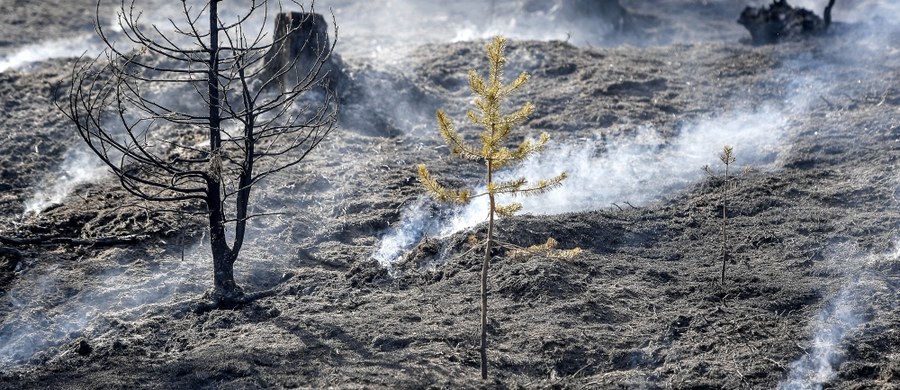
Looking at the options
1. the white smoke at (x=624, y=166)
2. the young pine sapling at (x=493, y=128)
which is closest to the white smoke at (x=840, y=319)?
the young pine sapling at (x=493, y=128)

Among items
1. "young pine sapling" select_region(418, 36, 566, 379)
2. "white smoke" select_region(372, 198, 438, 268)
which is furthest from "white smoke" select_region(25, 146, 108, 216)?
"young pine sapling" select_region(418, 36, 566, 379)

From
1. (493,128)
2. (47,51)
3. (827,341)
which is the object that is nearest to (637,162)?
(827,341)

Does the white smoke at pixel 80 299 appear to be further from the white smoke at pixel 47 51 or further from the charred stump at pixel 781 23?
the charred stump at pixel 781 23

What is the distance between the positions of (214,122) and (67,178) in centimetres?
488

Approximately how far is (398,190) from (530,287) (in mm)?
3119

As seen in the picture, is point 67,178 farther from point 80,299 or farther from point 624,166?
point 624,166

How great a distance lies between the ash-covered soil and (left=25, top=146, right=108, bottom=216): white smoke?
0.15m

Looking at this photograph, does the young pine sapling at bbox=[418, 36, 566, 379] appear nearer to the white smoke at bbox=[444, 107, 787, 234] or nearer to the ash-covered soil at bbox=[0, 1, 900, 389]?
the ash-covered soil at bbox=[0, 1, 900, 389]

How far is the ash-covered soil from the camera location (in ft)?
25.3

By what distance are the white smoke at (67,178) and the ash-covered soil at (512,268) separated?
0.15m

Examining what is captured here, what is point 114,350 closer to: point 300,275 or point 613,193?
point 300,275

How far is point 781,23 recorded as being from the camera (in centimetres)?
1792

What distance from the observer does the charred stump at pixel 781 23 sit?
687 inches

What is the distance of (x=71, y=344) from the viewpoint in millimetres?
8484
